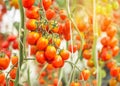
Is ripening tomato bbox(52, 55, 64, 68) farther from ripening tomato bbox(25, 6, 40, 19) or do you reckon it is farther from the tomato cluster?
ripening tomato bbox(25, 6, 40, 19)

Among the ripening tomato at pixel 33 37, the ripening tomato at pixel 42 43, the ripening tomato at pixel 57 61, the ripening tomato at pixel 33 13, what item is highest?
the ripening tomato at pixel 33 13

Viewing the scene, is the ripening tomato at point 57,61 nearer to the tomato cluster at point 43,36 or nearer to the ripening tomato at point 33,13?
the tomato cluster at point 43,36

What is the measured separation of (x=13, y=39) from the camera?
1.14 meters

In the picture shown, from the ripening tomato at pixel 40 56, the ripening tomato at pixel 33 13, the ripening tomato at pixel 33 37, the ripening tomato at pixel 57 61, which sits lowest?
the ripening tomato at pixel 57 61

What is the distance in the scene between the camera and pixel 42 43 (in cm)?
72

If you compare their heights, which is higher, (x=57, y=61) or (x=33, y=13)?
(x=33, y=13)

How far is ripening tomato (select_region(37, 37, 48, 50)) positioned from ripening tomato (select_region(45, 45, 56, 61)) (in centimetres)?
1

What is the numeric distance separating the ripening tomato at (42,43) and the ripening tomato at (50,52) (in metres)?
0.01

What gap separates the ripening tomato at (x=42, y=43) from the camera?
72cm

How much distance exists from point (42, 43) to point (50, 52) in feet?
0.09

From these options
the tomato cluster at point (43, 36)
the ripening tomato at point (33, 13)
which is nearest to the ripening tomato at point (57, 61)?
the tomato cluster at point (43, 36)

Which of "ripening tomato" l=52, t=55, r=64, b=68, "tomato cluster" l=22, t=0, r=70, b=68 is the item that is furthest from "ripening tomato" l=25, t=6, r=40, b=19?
"ripening tomato" l=52, t=55, r=64, b=68

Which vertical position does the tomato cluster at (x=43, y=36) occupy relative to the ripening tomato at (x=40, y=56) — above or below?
above

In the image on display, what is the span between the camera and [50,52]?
72cm
